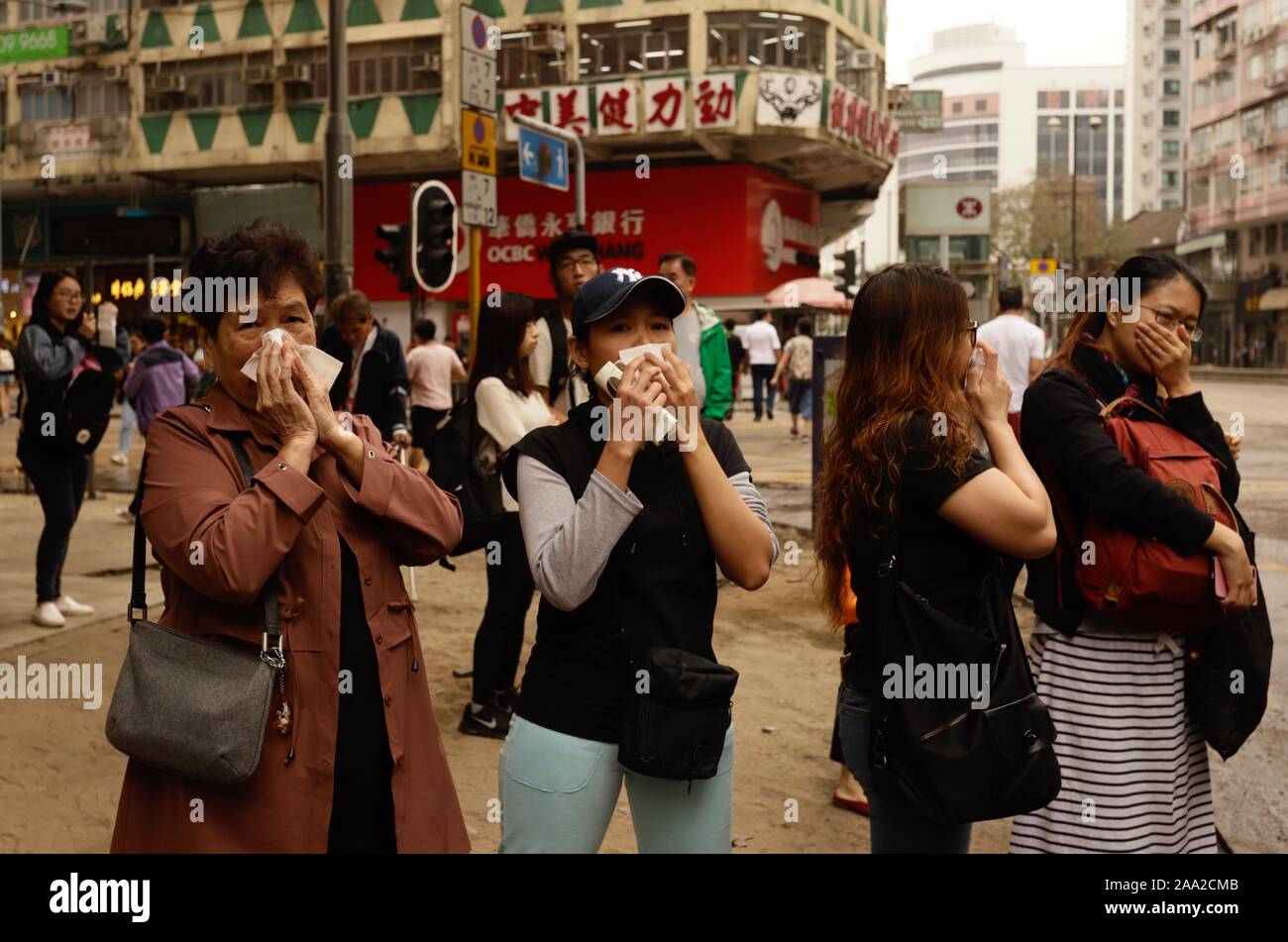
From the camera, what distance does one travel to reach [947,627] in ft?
8.43

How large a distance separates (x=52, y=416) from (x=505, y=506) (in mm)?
3074

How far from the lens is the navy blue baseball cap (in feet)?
8.21

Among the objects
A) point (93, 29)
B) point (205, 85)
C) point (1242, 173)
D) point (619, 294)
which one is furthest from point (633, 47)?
point (1242, 173)

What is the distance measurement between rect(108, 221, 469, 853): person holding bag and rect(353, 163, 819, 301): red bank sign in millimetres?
26082

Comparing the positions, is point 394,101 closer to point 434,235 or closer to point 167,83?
point 167,83

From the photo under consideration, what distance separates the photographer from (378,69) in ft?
100

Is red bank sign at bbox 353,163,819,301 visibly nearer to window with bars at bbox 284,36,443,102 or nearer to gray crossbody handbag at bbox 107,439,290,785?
window with bars at bbox 284,36,443,102

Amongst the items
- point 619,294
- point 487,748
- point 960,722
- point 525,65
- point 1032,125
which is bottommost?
point 487,748

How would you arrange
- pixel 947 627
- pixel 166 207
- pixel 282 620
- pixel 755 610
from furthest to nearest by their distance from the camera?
pixel 166 207 < pixel 755 610 < pixel 947 627 < pixel 282 620

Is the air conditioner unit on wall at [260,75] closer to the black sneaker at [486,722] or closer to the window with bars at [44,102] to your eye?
the window with bars at [44,102]
